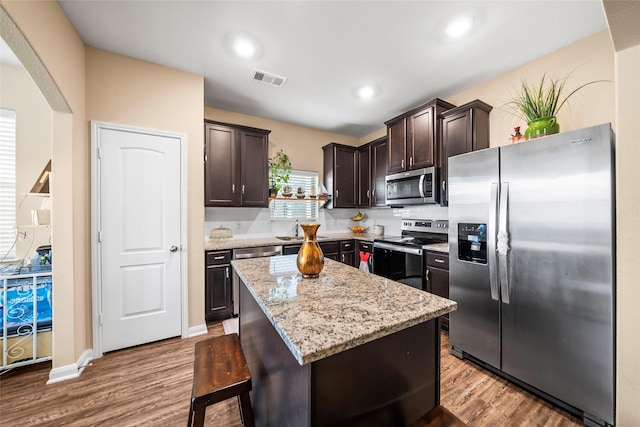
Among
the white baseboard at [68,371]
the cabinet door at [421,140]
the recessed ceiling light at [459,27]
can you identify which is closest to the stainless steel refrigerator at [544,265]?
the cabinet door at [421,140]

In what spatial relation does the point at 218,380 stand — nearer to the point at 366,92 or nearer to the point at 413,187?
the point at 413,187

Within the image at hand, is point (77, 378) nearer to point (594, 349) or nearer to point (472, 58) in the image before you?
point (594, 349)

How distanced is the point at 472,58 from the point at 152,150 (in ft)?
11.1

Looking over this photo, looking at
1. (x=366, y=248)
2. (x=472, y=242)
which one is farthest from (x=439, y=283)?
(x=366, y=248)

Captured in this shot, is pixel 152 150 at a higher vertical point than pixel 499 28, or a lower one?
lower

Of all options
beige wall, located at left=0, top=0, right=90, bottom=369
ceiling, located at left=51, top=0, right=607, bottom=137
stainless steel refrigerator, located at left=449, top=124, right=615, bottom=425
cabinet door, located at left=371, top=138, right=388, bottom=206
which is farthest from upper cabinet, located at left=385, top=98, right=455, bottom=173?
beige wall, located at left=0, top=0, right=90, bottom=369

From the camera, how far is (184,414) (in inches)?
65.2

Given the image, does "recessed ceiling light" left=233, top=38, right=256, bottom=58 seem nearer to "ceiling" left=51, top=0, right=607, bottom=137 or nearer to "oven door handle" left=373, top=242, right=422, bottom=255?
"ceiling" left=51, top=0, right=607, bottom=137

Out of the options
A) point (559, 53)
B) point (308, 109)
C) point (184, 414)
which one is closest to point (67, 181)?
point (184, 414)

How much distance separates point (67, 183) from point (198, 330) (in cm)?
187

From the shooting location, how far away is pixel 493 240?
1.96 m

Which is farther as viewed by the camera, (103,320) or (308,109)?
(308,109)

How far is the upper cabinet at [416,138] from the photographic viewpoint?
3035 millimetres

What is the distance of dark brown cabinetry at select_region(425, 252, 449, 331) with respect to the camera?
2.55m
